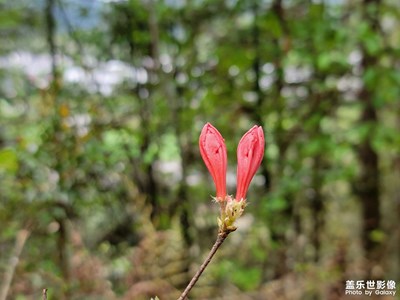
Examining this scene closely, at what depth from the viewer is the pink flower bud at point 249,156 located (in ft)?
2.55

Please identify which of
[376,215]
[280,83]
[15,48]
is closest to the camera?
[280,83]

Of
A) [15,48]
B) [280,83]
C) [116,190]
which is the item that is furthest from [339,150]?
[15,48]

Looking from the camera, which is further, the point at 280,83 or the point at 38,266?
the point at 280,83

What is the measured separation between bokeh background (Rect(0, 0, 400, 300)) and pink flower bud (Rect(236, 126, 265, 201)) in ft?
5.37

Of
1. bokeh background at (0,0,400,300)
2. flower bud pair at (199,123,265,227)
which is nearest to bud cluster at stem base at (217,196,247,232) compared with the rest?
flower bud pair at (199,123,265,227)

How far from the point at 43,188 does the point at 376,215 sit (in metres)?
3.78

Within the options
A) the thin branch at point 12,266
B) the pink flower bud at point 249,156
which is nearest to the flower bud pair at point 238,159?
the pink flower bud at point 249,156

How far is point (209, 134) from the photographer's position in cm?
81

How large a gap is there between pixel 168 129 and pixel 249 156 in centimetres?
258

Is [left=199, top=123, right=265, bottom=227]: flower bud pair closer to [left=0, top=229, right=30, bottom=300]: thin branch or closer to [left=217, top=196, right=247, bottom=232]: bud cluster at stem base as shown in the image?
[left=217, top=196, right=247, bottom=232]: bud cluster at stem base

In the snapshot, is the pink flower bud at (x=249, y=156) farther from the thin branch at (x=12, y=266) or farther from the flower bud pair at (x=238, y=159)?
the thin branch at (x=12, y=266)

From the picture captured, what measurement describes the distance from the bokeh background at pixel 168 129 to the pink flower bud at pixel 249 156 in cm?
164

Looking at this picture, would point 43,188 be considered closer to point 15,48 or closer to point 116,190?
point 116,190

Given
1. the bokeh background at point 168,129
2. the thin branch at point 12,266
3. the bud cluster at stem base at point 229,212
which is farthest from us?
the bokeh background at point 168,129
